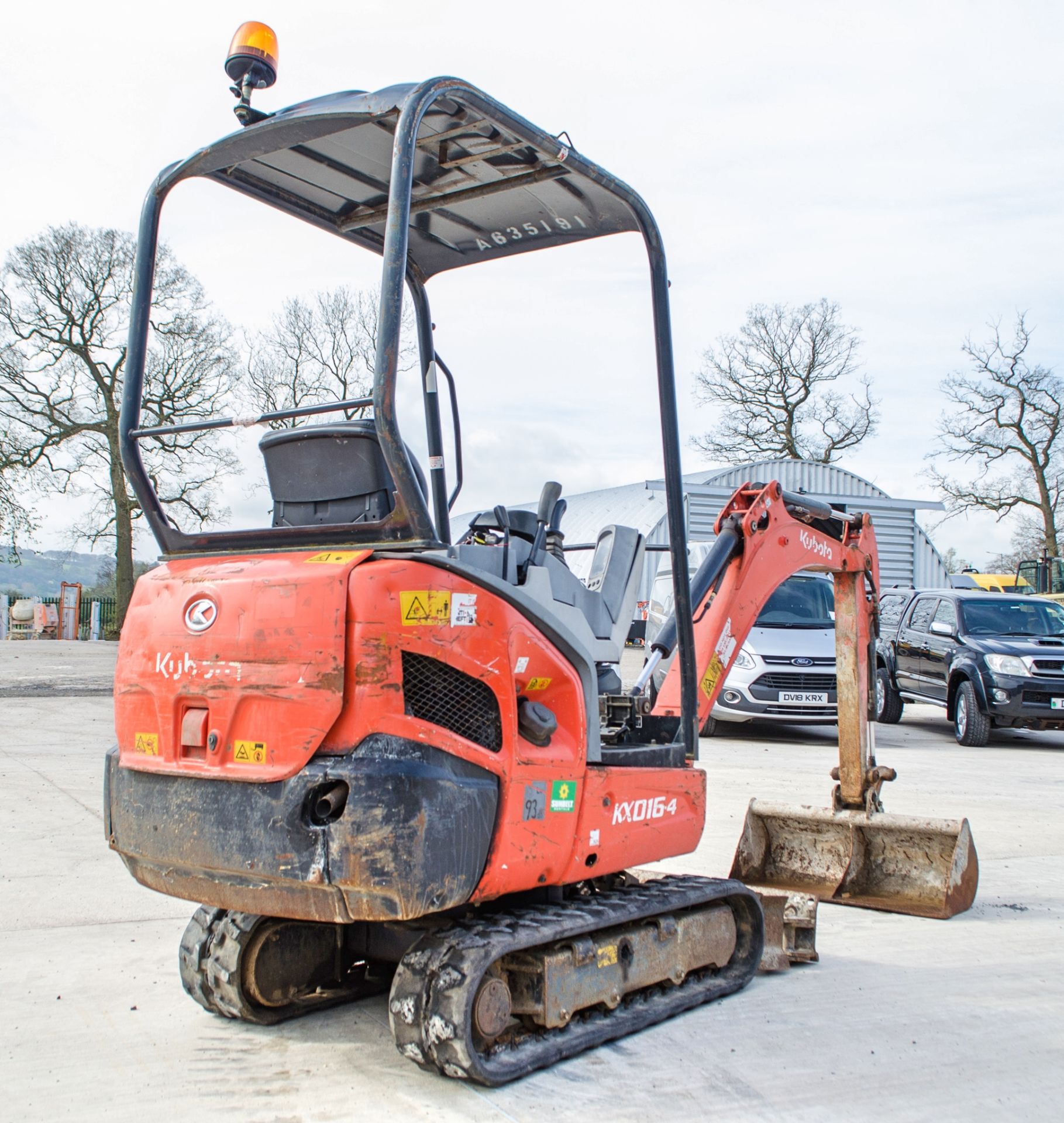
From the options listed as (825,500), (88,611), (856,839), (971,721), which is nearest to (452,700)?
(856,839)

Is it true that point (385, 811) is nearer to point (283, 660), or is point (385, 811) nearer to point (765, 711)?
point (283, 660)

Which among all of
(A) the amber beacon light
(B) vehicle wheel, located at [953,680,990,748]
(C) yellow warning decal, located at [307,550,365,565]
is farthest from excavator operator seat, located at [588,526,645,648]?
(B) vehicle wheel, located at [953,680,990,748]

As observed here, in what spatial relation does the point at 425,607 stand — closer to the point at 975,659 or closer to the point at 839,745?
the point at 839,745

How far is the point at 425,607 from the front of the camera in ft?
10.9

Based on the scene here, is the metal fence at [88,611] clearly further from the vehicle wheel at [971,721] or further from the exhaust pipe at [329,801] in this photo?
the exhaust pipe at [329,801]

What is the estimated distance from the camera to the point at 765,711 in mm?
13016

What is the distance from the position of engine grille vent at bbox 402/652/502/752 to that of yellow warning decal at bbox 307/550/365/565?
1.06 feet

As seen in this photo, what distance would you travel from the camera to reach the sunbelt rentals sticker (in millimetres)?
3639

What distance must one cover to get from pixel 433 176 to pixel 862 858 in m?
4.10

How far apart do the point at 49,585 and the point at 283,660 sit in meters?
44.3

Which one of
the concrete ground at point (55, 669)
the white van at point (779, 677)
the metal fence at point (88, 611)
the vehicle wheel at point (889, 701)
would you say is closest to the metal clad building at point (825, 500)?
the concrete ground at point (55, 669)

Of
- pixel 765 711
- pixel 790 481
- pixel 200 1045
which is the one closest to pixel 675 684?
pixel 200 1045

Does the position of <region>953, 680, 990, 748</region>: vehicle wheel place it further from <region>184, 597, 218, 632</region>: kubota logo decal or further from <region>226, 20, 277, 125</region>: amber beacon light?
<region>226, 20, 277, 125</region>: amber beacon light

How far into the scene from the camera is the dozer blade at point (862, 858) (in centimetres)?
580
